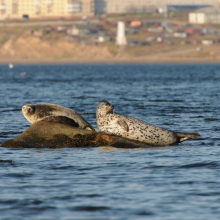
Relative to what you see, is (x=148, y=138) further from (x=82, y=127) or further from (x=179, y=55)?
(x=179, y=55)

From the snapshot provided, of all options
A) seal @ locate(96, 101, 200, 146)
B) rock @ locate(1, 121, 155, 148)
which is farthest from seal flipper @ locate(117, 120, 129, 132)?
rock @ locate(1, 121, 155, 148)

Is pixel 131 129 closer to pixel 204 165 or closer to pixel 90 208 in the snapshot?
pixel 204 165

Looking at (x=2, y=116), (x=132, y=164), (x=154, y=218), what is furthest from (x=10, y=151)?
(x=2, y=116)

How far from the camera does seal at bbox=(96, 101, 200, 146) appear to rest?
1792 centimetres

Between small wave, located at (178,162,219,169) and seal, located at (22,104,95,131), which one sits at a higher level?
seal, located at (22,104,95,131)

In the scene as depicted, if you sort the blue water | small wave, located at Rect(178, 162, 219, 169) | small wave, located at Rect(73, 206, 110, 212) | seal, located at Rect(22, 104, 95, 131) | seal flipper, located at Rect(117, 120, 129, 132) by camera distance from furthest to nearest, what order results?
seal, located at Rect(22, 104, 95, 131)
seal flipper, located at Rect(117, 120, 129, 132)
small wave, located at Rect(178, 162, 219, 169)
small wave, located at Rect(73, 206, 110, 212)
the blue water

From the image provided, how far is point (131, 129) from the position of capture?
17891 millimetres

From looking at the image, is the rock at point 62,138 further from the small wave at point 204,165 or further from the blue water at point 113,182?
the small wave at point 204,165

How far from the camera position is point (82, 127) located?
18938 mm

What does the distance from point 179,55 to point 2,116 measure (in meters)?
170

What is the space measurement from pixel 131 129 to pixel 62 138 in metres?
2.51

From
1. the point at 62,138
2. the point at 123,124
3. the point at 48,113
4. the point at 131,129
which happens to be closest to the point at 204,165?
the point at 131,129

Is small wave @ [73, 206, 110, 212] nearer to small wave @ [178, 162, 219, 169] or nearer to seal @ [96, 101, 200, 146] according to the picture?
small wave @ [178, 162, 219, 169]

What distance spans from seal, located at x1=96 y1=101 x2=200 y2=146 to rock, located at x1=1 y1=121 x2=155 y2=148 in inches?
9.1
